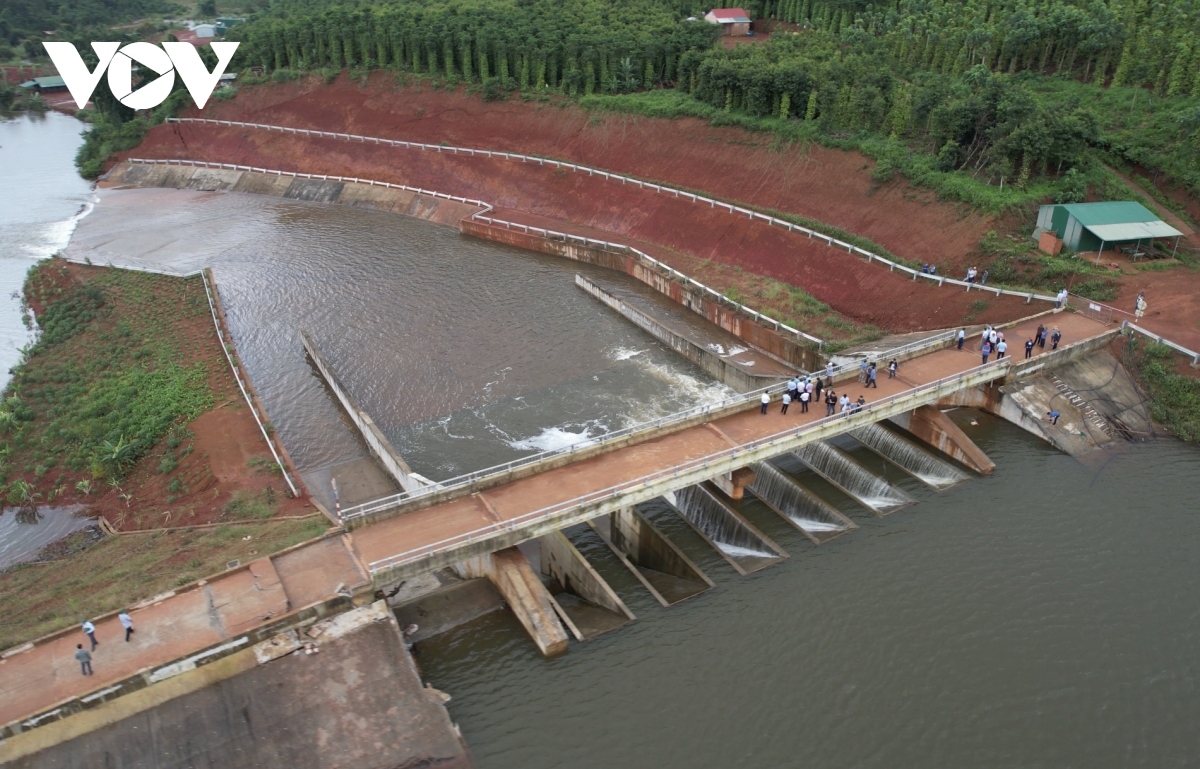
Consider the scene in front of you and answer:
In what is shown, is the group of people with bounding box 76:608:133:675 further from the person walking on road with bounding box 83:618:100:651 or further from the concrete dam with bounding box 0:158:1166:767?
the concrete dam with bounding box 0:158:1166:767

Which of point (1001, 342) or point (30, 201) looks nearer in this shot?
point (1001, 342)

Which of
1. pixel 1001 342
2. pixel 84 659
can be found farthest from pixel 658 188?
pixel 84 659

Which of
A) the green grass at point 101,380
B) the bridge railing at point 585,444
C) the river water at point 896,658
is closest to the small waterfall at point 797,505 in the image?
the river water at point 896,658

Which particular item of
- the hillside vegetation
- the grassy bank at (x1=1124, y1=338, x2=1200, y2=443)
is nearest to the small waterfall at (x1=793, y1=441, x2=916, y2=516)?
the grassy bank at (x1=1124, y1=338, x2=1200, y2=443)

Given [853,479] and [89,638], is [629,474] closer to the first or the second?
[853,479]

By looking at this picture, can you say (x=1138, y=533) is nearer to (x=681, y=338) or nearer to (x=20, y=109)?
(x=681, y=338)

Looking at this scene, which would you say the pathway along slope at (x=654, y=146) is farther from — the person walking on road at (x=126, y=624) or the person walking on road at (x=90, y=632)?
the person walking on road at (x=90, y=632)
